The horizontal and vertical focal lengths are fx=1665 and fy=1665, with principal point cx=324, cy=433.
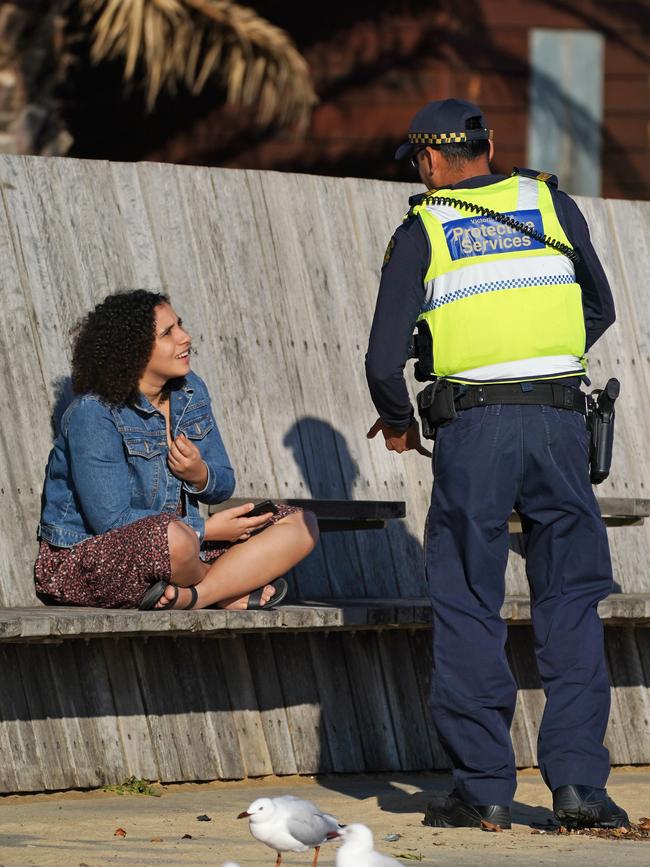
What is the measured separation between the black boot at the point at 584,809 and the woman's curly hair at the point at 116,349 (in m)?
2.00

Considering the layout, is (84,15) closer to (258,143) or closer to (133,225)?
(258,143)

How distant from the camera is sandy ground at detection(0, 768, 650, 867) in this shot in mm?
4371

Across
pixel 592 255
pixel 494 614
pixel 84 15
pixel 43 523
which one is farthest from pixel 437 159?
pixel 84 15

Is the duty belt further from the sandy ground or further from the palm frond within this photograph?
the palm frond

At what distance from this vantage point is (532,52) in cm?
1493

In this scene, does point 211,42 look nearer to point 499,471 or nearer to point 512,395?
point 512,395

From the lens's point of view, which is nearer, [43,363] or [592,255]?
[592,255]

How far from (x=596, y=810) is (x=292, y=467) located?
213cm

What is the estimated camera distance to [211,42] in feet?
45.2

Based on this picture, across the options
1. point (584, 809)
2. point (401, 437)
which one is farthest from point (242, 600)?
point (584, 809)

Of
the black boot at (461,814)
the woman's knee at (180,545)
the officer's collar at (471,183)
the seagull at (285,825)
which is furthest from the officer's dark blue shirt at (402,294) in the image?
the seagull at (285,825)

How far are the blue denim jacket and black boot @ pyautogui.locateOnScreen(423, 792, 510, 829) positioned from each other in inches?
49.9

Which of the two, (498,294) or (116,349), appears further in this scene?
(116,349)

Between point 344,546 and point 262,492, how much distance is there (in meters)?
0.39
